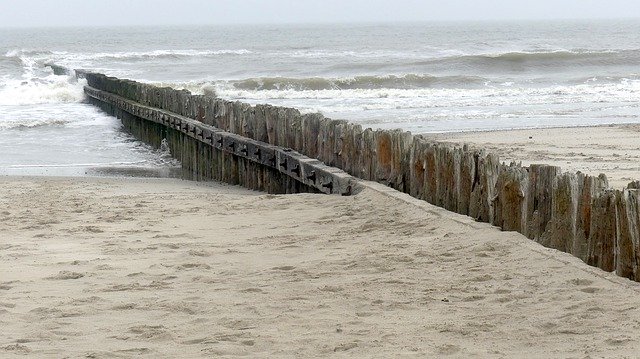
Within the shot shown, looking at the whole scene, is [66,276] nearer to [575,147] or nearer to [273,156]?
[273,156]

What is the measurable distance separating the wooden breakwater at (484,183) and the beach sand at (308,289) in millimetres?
135

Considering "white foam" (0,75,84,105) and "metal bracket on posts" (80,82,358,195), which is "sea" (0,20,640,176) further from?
"metal bracket on posts" (80,82,358,195)

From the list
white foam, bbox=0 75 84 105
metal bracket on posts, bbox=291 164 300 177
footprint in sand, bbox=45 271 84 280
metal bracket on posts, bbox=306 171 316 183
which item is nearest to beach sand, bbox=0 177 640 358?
footprint in sand, bbox=45 271 84 280

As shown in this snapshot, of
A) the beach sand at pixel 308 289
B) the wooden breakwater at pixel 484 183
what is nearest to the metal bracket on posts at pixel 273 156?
the wooden breakwater at pixel 484 183

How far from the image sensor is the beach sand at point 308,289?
4312 millimetres

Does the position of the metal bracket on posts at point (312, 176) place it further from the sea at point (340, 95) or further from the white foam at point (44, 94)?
the white foam at point (44, 94)

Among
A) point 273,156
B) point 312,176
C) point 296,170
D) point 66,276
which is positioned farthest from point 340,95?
point 66,276

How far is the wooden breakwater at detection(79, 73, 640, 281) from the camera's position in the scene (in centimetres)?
505

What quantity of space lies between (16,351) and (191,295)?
1097 mm

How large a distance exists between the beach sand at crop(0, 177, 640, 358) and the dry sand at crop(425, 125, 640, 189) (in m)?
4.00

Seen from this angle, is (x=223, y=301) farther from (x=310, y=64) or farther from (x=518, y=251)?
(x=310, y=64)

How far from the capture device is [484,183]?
6270 mm

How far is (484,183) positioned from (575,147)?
7.64 m

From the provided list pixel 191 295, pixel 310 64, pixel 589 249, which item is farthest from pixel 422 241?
pixel 310 64
